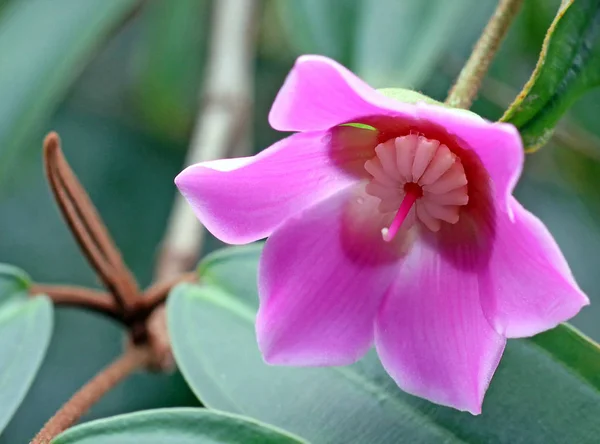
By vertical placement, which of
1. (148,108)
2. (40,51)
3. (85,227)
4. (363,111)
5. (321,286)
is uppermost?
(363,111)

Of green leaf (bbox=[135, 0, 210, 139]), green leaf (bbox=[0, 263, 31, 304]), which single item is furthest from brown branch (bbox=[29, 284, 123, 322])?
green leaf (bbox=[135, 0, 210, 139])

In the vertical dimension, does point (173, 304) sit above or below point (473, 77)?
below

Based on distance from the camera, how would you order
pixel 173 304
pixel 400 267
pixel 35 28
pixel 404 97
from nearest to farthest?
pixel 404 97 → pixel 400 267 → pixel 173 304 → pixel 35 28

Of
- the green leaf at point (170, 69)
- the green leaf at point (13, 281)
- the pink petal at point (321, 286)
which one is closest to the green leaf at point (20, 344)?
the green leaf at point (13, 281)

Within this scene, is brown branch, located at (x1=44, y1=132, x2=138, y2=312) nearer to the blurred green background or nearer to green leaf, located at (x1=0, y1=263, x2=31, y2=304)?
green leaf, located at (x1=0, y1=263, x2=31, y2=304)

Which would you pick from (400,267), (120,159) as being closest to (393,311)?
(400,267)

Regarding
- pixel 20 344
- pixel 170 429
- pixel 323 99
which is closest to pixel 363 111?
pixel 323 99

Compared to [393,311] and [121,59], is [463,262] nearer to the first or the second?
[393,311]

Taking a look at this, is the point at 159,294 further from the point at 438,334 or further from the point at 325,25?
the point at 325,25
